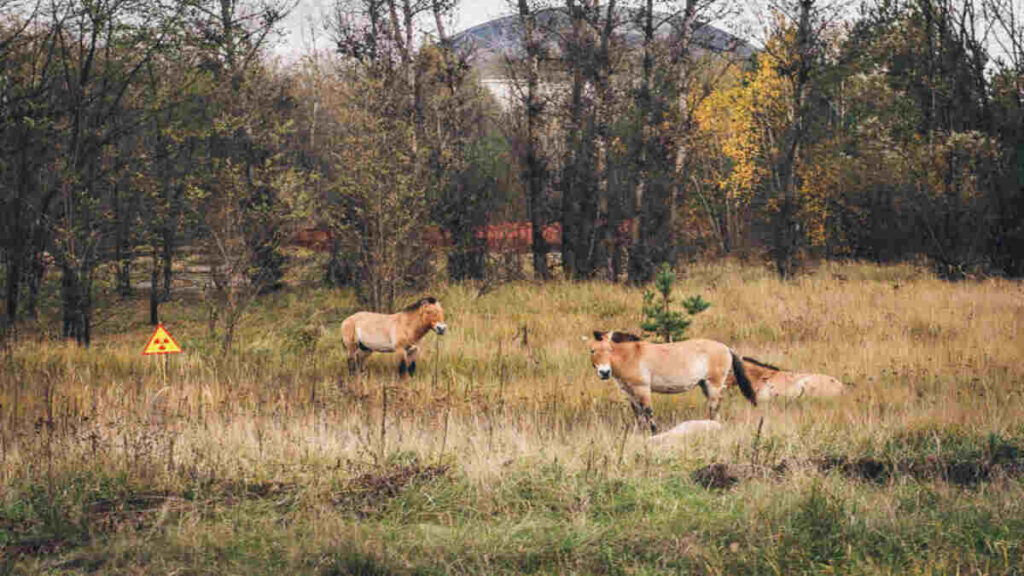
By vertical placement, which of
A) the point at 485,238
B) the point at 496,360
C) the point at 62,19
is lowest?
the point at 496,360

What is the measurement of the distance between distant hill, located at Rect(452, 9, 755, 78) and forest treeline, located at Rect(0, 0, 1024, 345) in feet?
0.37

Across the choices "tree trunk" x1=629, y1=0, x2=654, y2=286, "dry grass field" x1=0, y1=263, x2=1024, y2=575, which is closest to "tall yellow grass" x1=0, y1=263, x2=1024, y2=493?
"dry grass field" x1=0, y1=263, x2=1024, y2=575

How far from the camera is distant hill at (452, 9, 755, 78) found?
23.8 metres

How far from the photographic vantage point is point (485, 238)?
26562 millimetres

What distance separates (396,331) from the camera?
1177cm

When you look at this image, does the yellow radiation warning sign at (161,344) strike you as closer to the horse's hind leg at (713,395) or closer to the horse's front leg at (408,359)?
the horse's front leg at (408,359)

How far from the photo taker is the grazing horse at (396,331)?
1154cm

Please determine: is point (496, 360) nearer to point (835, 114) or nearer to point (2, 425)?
point (2, 425)

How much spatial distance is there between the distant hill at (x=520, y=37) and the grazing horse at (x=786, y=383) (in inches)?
578

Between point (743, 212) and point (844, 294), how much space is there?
25.0 m

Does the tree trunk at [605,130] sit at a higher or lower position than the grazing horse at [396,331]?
higher

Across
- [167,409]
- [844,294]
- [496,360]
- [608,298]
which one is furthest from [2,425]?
[844,294]

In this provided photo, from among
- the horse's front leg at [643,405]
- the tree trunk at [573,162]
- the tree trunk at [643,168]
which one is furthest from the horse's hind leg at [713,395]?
the tree trunk at [573,162]

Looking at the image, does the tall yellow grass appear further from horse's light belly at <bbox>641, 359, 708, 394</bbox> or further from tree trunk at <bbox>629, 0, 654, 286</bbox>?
tree trunk at <bbox>629, 0, 654, 286</bbox>
